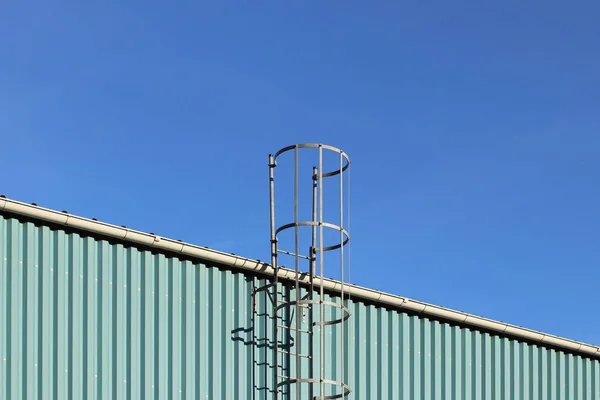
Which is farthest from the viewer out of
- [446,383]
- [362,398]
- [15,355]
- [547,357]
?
[547,357]

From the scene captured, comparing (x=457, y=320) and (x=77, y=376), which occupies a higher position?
(x=457, y=320)

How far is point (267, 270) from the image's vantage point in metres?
17.4

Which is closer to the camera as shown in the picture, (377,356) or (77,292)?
(77,292)

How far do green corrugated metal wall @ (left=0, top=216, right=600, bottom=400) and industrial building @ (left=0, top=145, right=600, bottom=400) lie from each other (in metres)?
0.02

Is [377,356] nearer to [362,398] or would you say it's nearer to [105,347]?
[362,398]

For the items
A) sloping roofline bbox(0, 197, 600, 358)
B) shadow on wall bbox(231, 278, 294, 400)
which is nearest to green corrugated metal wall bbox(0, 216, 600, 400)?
shadow on wall bbox(231, 278, 294, 400)

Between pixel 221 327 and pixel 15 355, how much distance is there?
342 centimetres

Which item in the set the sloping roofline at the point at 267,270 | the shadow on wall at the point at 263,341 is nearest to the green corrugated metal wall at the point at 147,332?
the shadow on wall at the point at 263,341

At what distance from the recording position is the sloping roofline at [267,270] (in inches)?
613

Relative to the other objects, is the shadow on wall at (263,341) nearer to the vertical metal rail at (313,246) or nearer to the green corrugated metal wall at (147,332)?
the green corrugated metal wall at (147,332)

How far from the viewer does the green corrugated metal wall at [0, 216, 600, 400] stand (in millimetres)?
15172

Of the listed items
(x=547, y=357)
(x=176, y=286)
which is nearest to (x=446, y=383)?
(x=547, y=357)

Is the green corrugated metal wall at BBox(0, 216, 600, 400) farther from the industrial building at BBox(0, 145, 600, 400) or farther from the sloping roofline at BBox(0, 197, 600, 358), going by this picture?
the sloping roofline at BBox(0, 197, 600, 358)

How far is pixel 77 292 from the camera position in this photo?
51.4ft
